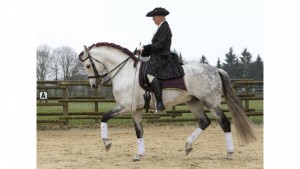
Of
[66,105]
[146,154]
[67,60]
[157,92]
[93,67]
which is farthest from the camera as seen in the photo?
[67,60]

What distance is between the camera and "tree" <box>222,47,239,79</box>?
1227 inches

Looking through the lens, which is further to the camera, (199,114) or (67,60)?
(67,60)

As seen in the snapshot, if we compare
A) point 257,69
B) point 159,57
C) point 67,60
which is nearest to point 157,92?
point 159,57

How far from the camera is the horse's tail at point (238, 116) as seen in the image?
245 inches

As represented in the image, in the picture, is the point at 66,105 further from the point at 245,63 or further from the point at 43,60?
the point at 245,63

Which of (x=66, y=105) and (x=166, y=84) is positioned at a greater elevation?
(x=166, y=84)

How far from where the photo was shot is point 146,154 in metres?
6.78

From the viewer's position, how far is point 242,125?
6.27 meters

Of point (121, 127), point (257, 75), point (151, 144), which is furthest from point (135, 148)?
point (257, 75)

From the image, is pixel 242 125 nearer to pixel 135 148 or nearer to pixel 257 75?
pixel 135 148

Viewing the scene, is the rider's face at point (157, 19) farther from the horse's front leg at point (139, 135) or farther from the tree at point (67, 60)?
the tree at point (67, 60)

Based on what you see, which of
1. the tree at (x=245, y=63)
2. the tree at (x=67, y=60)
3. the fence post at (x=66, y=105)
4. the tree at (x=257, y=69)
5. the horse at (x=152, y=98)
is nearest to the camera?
the horse at (x=152, y=98)

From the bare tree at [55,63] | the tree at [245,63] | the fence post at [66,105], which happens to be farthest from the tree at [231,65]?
the fence post at [66,105]

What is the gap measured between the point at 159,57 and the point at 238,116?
156 centimetres
